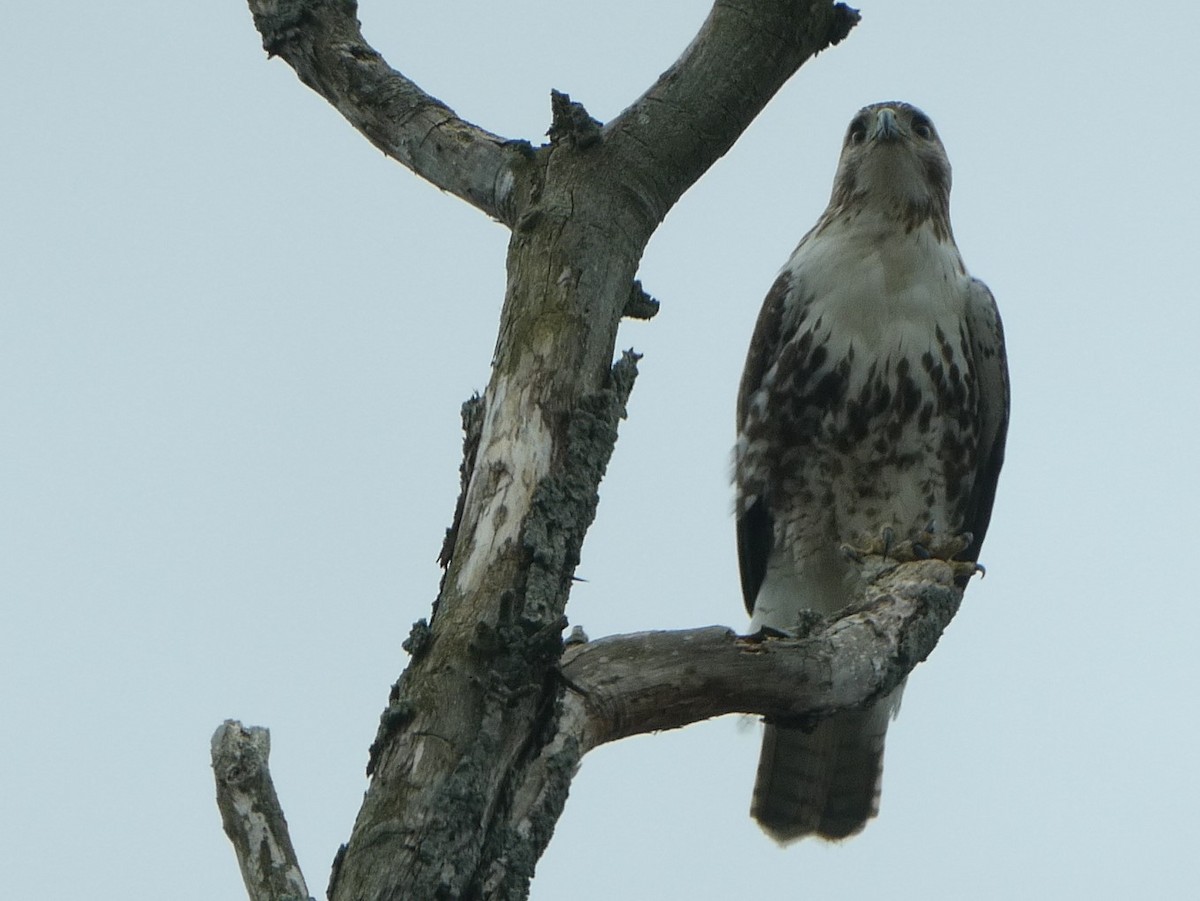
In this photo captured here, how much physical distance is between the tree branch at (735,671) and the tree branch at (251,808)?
0.55 metres

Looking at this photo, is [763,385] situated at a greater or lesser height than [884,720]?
greater

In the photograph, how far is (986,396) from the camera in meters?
5.95

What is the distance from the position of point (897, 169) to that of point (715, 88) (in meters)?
2.42

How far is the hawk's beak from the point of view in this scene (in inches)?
236

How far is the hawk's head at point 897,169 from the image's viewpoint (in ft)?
19.6

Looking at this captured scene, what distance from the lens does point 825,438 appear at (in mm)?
5715

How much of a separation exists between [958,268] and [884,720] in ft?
5.67

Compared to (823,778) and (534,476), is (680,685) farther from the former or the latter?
(823,778)

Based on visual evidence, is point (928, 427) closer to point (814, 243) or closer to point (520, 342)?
point (814, 243)

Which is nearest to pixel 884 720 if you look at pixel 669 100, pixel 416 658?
pixel 669 100

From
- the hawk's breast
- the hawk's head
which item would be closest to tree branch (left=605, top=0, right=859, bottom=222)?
the hawk's breast

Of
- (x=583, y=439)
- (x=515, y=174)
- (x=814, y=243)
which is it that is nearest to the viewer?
(x=583, y=439)

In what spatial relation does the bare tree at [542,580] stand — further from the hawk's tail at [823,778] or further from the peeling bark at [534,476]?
the hawk's tail at [823,778]

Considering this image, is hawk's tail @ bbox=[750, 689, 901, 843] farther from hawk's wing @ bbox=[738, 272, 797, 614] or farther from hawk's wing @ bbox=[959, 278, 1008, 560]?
hawk's wing @ bbox=[959, 278, 1008, 560]
